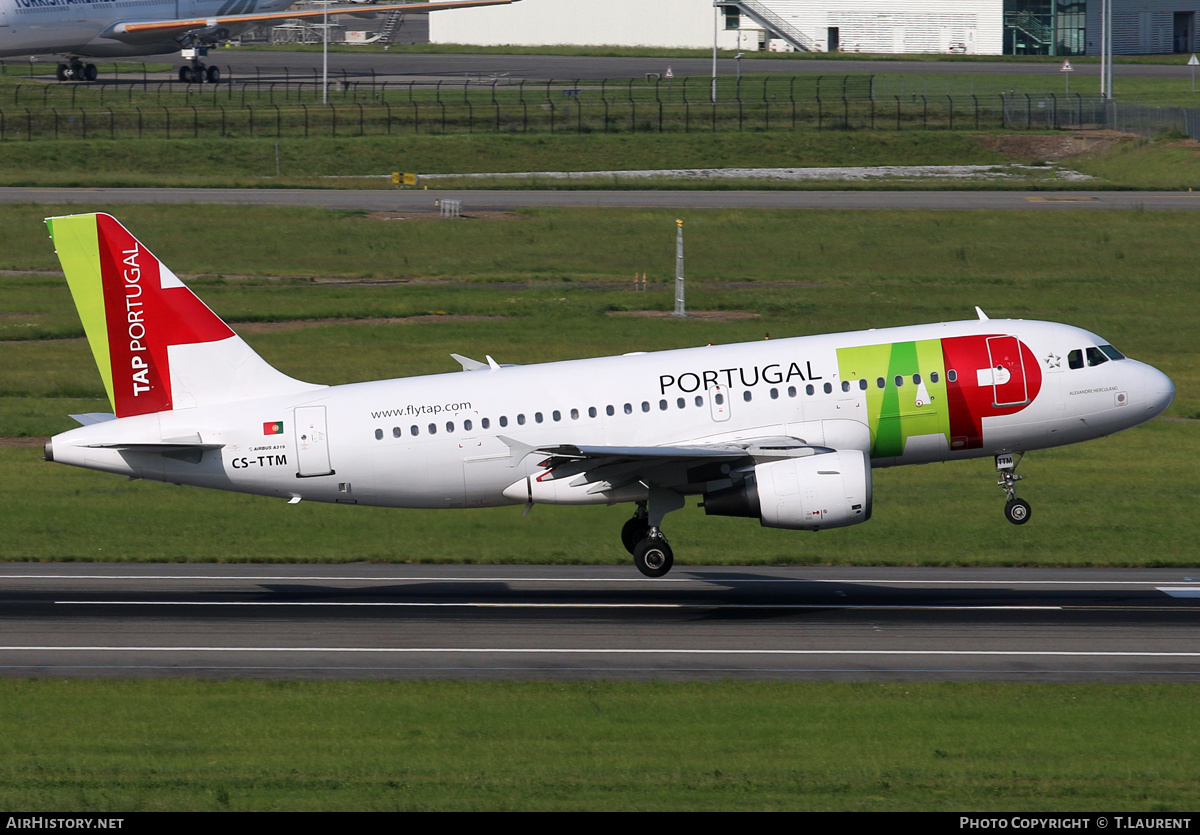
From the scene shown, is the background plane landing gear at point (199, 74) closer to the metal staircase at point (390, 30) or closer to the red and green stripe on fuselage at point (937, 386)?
the metal staircase at point (390, 30)

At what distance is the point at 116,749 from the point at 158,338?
12.5 metres

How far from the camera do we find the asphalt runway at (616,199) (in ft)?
298

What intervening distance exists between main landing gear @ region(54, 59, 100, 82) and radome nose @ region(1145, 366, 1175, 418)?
120m

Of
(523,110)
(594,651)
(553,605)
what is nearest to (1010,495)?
(553,605)

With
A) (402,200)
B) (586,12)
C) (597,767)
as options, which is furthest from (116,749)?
(586,12)

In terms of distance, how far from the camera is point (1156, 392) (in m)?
34.9

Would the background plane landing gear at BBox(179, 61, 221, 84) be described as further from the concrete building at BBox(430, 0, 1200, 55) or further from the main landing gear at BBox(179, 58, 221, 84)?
the concrete building at BBox(430, 0, 1200, 55)

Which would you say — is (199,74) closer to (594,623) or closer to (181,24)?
(181,24)

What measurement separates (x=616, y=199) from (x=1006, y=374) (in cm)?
6189

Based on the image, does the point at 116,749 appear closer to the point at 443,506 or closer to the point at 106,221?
the point at 443,506

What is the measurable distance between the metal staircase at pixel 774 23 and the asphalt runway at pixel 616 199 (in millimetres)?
83206

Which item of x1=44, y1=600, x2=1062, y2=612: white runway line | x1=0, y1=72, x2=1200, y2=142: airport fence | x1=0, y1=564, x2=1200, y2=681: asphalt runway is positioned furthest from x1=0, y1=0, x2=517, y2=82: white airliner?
x1=44, y1=600, x2=1062, y2=612: white runway line
